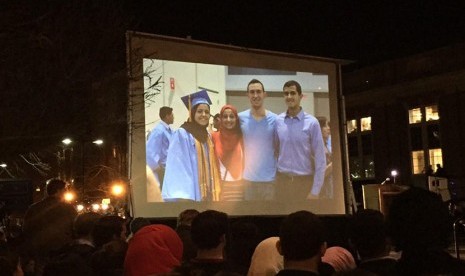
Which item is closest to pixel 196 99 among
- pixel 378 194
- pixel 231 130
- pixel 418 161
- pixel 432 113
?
pixel 231 130

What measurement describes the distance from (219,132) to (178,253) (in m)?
5.99

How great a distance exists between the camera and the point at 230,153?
941 centimetres

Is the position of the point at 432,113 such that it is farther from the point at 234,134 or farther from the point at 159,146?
the point at 159,146

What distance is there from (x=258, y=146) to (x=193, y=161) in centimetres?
130

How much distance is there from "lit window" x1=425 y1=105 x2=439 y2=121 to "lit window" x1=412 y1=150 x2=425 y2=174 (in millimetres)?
1753

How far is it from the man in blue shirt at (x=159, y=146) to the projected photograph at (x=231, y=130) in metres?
0.02

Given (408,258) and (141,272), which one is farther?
(141,272)

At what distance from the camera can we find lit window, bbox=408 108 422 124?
91.9 feet

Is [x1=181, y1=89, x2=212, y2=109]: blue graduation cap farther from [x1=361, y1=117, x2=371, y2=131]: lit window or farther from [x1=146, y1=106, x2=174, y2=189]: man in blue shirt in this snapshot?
[x1=361, y1=117, x2=371, y2=131]: lit window

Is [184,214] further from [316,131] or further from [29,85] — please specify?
[316,131]

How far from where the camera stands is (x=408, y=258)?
7.61 feet

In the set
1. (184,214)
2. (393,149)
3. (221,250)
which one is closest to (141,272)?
(221,250)

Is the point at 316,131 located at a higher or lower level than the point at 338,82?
lower

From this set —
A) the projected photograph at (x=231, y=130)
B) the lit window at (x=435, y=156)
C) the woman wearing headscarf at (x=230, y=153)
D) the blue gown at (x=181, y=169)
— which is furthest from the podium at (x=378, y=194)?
the lit window at (x=435, y=156)
